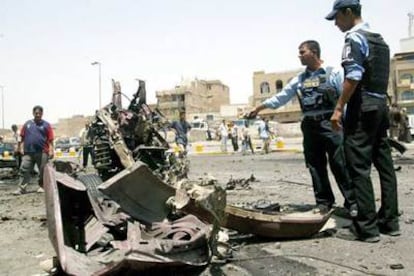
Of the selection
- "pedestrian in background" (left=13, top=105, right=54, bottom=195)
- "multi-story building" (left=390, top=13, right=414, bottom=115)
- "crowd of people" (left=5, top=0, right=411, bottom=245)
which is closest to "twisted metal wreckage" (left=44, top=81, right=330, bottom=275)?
"crowd of people" (left=5, top=0, right=411, bottom=245)

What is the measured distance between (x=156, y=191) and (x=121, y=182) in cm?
31

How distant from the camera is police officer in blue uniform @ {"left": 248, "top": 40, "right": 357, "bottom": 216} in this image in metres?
5.15

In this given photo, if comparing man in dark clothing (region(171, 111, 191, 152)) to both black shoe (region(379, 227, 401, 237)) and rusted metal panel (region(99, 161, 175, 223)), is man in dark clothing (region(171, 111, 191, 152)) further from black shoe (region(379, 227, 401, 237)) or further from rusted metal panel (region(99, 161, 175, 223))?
rusted metal panel (region(99, 161, 175, 223))

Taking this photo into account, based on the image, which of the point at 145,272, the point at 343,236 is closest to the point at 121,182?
the point at 145,272

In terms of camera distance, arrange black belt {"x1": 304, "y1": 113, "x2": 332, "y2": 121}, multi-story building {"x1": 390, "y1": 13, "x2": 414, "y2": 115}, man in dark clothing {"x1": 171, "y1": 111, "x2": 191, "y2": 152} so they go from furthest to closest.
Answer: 1. multi-story building {"x1": 390, "y1": 13, "x2": 414, "y2": 115}
2. man in dark clothing {"x1": 171, "y1": 111, "x2": 191, "y2": 152}
3. black belt {"x1": 304, "y1": 113, "x2": 332, "y2": 121}

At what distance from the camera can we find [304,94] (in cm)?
528

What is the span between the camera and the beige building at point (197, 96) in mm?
97438

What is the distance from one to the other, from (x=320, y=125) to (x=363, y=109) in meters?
0.81

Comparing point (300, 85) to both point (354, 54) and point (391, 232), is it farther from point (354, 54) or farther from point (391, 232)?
point (391, 232)

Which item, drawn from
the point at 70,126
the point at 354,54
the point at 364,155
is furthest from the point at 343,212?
A: the point at 70,126

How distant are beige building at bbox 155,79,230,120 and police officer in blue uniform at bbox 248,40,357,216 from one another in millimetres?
79277

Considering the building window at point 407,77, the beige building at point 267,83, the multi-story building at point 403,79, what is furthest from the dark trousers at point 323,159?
the beige building at point 267,83

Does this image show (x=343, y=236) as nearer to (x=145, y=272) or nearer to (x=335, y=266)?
(x=335, y=266)

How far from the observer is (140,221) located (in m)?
3.90
